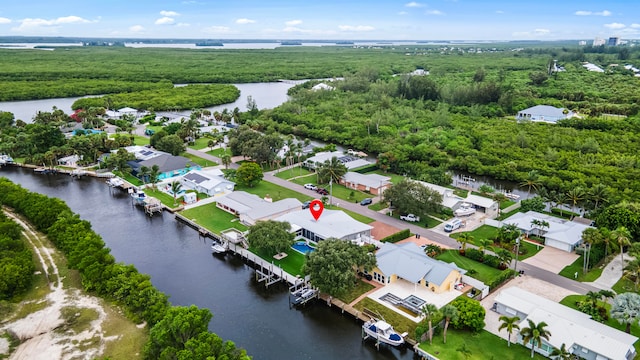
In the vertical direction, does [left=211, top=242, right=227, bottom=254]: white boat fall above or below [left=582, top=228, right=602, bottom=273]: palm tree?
below

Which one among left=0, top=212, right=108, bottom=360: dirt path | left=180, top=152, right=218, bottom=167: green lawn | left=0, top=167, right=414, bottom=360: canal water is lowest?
left=0, top=167, right=414, bottom=360: canal water

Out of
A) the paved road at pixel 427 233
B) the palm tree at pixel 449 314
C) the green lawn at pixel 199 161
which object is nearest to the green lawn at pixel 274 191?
the paved road at pixel 427 233

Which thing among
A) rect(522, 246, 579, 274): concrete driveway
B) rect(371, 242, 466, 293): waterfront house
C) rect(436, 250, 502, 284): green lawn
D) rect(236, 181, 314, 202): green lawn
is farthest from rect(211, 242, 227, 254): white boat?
rect(522, 246, 579, 274): concrete driveway

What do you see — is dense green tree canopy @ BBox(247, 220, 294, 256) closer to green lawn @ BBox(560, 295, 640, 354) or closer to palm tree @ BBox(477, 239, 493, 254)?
palm tree @ BBox(477, 239, 493, 254)

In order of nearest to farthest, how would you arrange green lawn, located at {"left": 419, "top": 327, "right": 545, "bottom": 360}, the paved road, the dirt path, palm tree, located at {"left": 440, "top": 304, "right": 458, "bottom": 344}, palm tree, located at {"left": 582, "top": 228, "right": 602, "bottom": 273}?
green lawn, located at {"left": 419, "top": 327, "right": 545, "bottom": 360} < palm tree, located at {"left": 440, "top": 304, "right": 458, "bottom": 344} < the dirt path < the paved road < palm tree, located at {"left": 582, "top": 228, "right": 602, "bottom": 273}

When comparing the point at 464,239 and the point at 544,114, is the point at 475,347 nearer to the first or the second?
the point at 464,239

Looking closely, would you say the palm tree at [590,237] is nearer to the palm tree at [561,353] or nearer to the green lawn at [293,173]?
the palm tree at [561,353]

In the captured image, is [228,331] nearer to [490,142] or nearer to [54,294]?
[54,294]

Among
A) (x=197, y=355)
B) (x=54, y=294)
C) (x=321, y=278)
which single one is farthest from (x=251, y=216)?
(x=197, y=355)

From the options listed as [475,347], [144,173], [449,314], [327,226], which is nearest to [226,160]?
[144,173]
